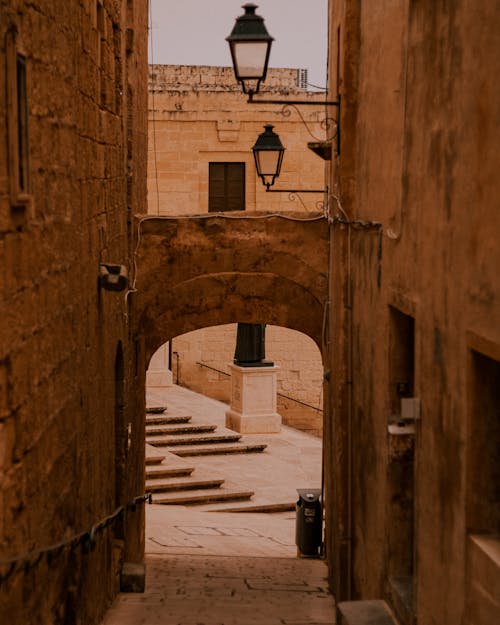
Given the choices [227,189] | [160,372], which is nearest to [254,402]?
[160,372]

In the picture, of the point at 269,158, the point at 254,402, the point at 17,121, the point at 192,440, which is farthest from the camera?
the point at 254,402

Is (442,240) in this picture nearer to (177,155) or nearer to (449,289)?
(449,289)

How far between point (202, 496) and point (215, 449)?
2.58 meters

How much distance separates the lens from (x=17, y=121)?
5.07 meters

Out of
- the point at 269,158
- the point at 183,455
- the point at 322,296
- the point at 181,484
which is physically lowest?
the point at 183,455

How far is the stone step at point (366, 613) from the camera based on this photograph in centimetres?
671

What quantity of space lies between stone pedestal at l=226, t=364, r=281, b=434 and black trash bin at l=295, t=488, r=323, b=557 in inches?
287

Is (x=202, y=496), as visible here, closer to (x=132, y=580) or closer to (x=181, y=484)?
(x=181, y=484)

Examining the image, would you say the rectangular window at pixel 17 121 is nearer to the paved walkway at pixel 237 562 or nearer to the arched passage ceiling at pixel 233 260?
the paved walkway at pixel 237 562

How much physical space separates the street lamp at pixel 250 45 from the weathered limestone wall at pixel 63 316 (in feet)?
3.33

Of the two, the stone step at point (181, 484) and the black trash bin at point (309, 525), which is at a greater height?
the black trash bin at point (309, 525)

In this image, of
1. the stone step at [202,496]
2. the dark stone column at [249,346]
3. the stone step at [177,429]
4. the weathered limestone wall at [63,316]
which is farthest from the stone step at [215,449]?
the weathered limestone wall at [63,316]

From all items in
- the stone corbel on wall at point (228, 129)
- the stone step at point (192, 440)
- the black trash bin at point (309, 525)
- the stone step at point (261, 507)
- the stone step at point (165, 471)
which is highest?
the stone corbel on wall at point (228, 129)

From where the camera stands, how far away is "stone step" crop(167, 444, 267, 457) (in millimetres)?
17573
